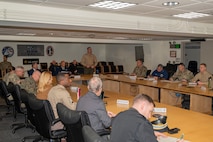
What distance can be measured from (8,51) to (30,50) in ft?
4.08

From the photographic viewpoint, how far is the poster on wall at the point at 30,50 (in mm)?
13773

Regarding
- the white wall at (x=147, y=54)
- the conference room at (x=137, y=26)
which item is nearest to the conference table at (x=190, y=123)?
the conference room at (x=137, y=26)

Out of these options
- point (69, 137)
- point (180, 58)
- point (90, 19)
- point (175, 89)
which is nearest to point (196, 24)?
point (175, 89)

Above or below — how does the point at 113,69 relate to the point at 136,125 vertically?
below

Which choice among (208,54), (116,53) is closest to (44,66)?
(116,53)

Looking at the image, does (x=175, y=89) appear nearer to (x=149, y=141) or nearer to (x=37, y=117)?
(x=37, y=117)

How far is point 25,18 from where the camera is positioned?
4.24 metres

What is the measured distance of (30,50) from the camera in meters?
14.1

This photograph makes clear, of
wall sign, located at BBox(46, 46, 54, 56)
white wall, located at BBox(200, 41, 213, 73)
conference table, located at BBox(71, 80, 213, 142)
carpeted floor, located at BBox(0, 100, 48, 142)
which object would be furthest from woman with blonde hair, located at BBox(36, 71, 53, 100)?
wall sign, located at BBox(46, 46, 54, 56)

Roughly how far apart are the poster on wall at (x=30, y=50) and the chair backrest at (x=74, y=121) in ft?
39.6

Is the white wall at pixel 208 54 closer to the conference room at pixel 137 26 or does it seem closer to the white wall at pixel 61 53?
the conference room at pixel 137 26

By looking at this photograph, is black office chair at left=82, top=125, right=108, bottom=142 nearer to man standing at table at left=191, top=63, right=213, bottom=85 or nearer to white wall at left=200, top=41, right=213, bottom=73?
man standing at table at left=191, top=63, right=213, bottom=85

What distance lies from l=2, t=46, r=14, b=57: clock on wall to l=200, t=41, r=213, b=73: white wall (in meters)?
10.3

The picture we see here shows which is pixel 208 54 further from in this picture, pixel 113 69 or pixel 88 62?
pixel 113 69
